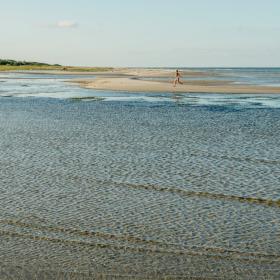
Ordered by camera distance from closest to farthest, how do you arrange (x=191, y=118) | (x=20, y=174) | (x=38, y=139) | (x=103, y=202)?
1. (x=103, y=202)
2. (x=20, y=174)
3. (x=38, y=139)
4. (x=191, y=118)

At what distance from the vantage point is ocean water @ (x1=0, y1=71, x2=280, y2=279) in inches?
268

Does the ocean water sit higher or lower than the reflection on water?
higher

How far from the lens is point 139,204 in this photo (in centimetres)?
970

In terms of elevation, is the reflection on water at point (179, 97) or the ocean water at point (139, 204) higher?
the ocean water at point (139, 204)

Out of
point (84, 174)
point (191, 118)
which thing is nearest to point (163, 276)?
point (84, 174)

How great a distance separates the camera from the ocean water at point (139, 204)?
680 centimetres

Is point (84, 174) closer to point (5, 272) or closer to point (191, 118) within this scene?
point (5, 272)

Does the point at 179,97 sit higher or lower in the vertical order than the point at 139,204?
lower

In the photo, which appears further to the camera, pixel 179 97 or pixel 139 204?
pixel 179 97

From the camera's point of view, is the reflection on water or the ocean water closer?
the ocean water

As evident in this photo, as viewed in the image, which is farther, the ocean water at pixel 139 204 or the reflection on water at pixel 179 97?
the reflection on water at pixel 179 97

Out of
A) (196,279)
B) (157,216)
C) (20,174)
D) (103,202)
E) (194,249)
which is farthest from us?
(20,174)

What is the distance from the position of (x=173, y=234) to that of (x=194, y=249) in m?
0.72

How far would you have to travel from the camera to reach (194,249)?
7.39m
